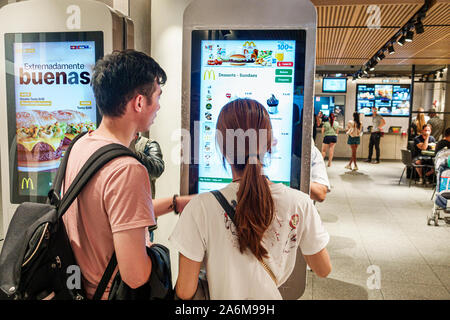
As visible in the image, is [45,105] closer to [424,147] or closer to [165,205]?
[165,205]

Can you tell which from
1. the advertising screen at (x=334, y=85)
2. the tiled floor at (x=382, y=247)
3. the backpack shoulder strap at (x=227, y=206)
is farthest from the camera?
the advertising screen at (x=334, y=85)

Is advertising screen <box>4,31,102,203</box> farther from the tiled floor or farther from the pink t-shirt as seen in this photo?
the tiled floor

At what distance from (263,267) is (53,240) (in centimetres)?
65

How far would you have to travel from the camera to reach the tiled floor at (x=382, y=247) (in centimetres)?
356

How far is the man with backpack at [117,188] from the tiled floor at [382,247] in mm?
2534

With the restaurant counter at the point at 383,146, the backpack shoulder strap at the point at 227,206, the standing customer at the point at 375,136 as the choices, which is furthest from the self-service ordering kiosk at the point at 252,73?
the restaurant counter at the point at 383,146

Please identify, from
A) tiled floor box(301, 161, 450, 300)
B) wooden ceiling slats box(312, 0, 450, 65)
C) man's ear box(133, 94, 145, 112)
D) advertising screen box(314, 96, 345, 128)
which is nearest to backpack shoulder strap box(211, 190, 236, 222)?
man's ear box(133, 94, 145, 112)

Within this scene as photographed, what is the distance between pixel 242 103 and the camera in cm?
125

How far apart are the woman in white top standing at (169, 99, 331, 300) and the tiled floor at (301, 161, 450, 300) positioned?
2.31 metres

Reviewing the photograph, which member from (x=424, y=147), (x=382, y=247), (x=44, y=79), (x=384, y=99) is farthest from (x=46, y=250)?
(x=384, y=99)

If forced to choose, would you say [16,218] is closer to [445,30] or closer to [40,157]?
[40,157]

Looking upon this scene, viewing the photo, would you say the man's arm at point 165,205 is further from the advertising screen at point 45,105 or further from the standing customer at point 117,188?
the advertising screen at point 45,105

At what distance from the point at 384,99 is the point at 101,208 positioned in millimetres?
14654
